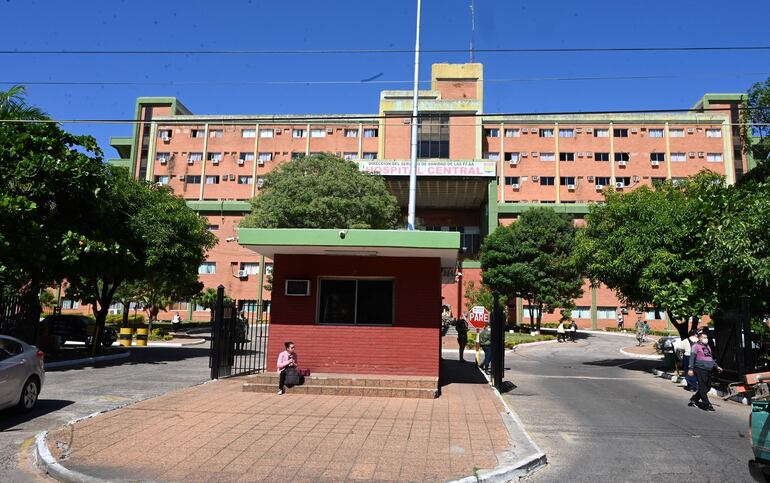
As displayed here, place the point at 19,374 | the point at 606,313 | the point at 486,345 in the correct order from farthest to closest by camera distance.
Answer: the point at 606,313 → the point at 486,345 → the point at 19,374

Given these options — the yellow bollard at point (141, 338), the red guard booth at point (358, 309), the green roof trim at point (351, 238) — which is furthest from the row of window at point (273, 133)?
the green roof trim at point (351, 238)

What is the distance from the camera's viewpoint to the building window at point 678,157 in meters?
64.9

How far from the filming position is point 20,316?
19.3m

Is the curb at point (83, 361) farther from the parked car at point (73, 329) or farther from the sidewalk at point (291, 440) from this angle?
the sidewalk at point (291, 440)

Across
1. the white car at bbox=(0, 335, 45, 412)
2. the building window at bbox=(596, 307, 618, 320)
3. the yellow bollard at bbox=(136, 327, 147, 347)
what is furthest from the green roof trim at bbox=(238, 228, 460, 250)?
the building window at bbox=(596, 307, 618, 320)

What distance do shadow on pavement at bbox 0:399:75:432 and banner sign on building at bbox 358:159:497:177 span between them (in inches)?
1664

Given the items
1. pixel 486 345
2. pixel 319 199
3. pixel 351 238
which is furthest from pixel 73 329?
pixel 351 238

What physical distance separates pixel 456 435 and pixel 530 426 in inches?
84.4

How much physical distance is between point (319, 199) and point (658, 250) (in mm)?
20705

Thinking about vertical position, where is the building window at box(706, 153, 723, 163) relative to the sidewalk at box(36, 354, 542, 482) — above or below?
above

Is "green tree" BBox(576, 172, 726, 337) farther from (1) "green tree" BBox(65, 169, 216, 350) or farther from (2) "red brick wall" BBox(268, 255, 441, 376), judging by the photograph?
(1) "green tree" BBox(65, 169, 216, 350)

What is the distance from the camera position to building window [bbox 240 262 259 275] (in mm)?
62419

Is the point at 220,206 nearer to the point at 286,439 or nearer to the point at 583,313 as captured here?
the point at 583,313

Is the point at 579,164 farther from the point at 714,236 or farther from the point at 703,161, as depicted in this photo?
the point at 714,236
